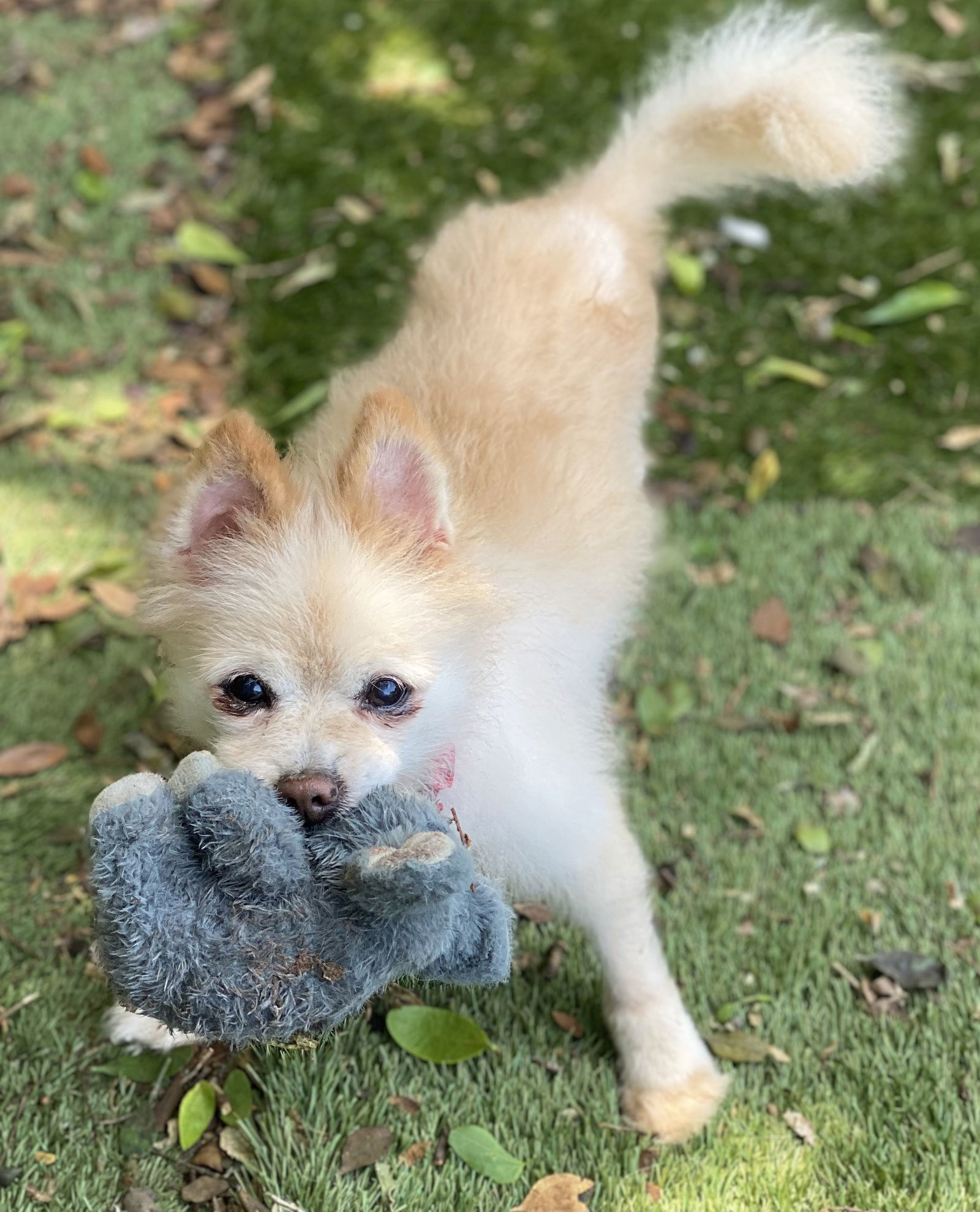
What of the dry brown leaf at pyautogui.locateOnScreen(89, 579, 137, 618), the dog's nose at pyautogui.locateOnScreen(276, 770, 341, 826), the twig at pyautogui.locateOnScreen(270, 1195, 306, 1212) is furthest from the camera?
the dry brown leaf at pyautogui.locateOnScreen(89, 579, 137, 618)

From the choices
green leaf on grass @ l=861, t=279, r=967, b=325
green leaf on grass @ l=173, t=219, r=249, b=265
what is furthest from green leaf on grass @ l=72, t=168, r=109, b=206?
green leaf on grass @ l=861, t=279, r=967, b=325

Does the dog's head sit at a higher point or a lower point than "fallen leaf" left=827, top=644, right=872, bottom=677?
higher

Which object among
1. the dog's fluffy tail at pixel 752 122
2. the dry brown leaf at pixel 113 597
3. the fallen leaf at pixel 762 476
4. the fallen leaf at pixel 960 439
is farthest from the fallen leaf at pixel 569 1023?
the fallen leaf at pixel 960 439

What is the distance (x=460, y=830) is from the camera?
6.03 feet

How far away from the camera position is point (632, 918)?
2.23m

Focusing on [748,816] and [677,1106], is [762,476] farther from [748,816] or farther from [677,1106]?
[677,1106]

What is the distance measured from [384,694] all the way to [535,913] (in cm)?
109

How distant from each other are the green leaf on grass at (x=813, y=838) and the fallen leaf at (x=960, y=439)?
5.20 ft

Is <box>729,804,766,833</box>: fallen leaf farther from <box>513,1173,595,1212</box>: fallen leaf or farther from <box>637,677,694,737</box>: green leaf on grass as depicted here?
<box>513,1173,595,1212</box>: fallen leaf

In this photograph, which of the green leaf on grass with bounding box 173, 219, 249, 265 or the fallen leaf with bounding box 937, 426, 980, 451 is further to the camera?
the green leaf on grass with bounding box 173, 219, 249, 265

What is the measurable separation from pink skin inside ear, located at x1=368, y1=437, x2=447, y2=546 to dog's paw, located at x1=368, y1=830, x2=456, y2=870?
1.84 ft

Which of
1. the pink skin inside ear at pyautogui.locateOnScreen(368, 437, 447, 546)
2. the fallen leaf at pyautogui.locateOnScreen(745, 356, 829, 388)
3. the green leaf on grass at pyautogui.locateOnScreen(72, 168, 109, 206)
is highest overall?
the pink skin inside ear at pyautogui.locateOnScreen(368, 437, 447, 546)

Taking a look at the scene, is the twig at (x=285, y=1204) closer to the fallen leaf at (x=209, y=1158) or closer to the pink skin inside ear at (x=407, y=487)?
the fallen leaf at (x=209, y=1158)

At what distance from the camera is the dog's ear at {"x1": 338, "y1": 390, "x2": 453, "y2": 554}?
69.4 inches
